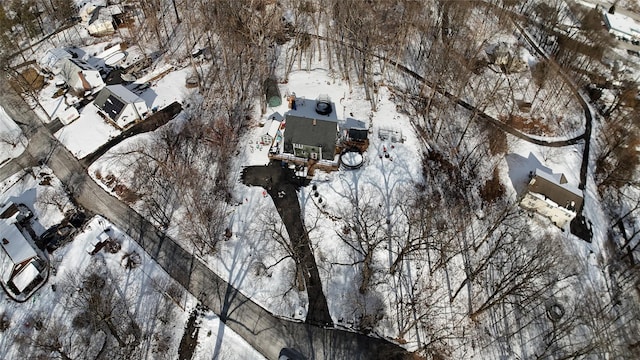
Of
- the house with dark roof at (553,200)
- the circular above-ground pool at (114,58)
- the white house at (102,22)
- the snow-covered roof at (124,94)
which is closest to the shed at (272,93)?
the snow-covered roof at (124,94)

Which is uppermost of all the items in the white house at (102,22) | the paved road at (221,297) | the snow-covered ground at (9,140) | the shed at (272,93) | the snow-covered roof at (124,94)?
the white house at (102,22)

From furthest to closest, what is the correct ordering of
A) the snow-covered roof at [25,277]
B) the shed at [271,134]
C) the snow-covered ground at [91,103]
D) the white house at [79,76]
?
the white house at [79,76]
the snow-covered ground at [91,103]
the shed at [271,134]
the snow-covered roof at [25,277]

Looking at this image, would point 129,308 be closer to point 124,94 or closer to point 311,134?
point 311,134

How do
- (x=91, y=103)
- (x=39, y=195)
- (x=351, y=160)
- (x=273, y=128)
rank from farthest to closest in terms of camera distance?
(x=91, y=103) → (x=273, y=128) → (x=351, y=160) → (x=39, y=195)

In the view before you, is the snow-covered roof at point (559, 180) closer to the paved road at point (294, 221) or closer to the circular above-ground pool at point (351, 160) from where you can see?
the circular above-ground pool at point (351, 160)

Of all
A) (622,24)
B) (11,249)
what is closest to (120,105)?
(11,249)

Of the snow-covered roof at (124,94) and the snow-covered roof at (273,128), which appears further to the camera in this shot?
the snow-covered roof at (124,94)

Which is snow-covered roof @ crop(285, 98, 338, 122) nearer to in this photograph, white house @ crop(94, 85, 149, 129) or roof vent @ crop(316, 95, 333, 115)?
roof vent @ crop(316, 95, 333, 115)
